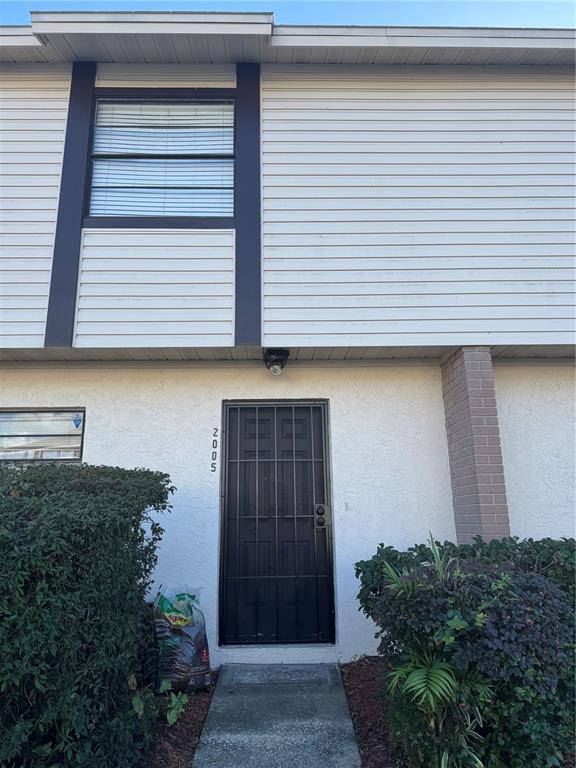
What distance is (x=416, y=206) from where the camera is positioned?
497 cm

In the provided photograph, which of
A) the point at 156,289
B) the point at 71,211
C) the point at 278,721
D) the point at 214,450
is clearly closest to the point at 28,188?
the point at 71,211

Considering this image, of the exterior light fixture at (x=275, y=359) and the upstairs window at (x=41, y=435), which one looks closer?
the exterior light fixture at (x=275, y=359)

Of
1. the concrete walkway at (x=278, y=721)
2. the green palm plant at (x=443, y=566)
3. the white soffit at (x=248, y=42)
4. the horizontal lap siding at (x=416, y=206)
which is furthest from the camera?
the white soffit at (x=248, y=42)

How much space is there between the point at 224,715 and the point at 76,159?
505 cm

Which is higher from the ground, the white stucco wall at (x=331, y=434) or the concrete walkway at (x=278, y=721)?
the white stucco wall at (x=331, y=434)

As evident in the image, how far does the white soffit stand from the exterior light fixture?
306cm

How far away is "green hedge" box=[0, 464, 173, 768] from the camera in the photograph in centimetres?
243

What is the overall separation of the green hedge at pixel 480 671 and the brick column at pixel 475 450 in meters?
1.29

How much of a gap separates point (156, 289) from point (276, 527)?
2.49 m

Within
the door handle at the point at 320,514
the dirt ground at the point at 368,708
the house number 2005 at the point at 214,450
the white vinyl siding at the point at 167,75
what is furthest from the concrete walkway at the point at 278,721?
the white vinyl siding at the point at 167,75

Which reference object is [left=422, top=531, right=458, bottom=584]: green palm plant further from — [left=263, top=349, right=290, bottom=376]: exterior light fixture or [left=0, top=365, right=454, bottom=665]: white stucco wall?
[left=263, top=349, right=290, bottom=376]: exterior light fixture

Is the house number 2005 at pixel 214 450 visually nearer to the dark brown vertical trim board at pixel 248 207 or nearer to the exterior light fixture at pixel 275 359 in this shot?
the exterior light fixture at pixel 275 359

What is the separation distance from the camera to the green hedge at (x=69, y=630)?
7.98 ft

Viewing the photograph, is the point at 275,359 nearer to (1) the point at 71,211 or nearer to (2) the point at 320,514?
(2) the point at 320,514
